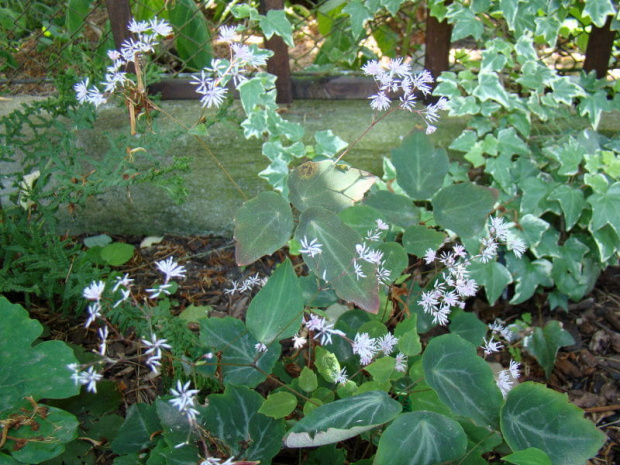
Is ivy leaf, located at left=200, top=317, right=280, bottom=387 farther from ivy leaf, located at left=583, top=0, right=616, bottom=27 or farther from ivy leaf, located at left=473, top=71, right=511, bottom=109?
ivy leaf, located at left=583, top=0, right=616, bottom=27

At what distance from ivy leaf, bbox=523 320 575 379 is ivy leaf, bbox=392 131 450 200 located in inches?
28.4

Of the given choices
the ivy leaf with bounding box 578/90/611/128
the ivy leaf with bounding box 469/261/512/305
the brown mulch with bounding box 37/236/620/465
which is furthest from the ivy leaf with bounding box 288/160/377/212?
the ivy leaf with bounding box 578/90/611/128

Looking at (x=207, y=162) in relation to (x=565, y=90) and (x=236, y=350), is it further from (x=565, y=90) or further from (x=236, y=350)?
(x=565, y=90)

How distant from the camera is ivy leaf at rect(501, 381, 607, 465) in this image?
40.3 inches

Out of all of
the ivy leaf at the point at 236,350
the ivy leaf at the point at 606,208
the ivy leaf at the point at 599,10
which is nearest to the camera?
the ivy leaf at the point at 236,350

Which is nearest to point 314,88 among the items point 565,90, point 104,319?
point 565,90

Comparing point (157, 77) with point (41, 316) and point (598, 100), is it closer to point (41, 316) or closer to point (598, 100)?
point (41, 316)

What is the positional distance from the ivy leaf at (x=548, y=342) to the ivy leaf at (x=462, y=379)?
80 centimetres

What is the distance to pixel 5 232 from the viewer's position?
5.25 feet

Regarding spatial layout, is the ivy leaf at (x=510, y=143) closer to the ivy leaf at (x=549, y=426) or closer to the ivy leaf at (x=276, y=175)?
the ivy leaf at (x=276, y=175)

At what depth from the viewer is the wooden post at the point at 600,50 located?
6.61ft

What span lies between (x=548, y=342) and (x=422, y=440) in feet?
3.05

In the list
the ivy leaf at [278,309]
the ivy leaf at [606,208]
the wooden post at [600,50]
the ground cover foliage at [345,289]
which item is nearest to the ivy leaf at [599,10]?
the ground cover foliage at [345,289]

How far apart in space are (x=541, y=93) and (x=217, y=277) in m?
1.27
